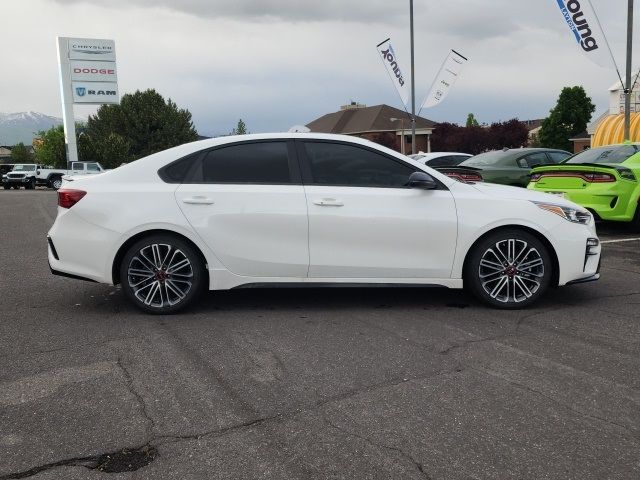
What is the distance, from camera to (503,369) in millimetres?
3793

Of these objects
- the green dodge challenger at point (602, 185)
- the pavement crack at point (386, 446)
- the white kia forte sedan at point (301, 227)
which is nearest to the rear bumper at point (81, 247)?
the white kia forte sedan at point (301, 227)

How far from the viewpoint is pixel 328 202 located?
5.09m

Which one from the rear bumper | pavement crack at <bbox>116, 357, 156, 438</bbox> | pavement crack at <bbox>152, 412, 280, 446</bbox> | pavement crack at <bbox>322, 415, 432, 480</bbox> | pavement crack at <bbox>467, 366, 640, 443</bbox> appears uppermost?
the rear bumper

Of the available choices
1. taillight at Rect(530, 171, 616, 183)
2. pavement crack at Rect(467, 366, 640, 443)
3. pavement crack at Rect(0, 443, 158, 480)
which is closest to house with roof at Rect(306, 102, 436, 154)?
taillight at Rect(530, 171, 616, 183)

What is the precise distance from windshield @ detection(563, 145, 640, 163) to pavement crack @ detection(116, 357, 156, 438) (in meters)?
8.89

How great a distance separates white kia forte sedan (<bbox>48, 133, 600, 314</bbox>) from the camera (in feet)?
16.7

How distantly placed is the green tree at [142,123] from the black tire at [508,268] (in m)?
62.3

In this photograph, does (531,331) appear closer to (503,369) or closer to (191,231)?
(503,369)

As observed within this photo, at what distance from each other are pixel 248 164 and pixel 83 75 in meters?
46.0

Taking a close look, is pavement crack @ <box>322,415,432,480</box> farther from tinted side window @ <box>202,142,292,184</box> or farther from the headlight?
the headlight

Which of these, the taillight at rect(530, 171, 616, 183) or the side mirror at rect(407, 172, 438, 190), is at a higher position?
the side mirror at rect(407, 172, 438, 190)

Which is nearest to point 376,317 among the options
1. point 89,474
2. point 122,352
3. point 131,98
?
point 122,352

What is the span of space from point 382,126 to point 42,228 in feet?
255

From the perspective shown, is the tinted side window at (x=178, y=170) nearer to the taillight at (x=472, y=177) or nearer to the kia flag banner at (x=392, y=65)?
the taillight at (x=472, y=177)
